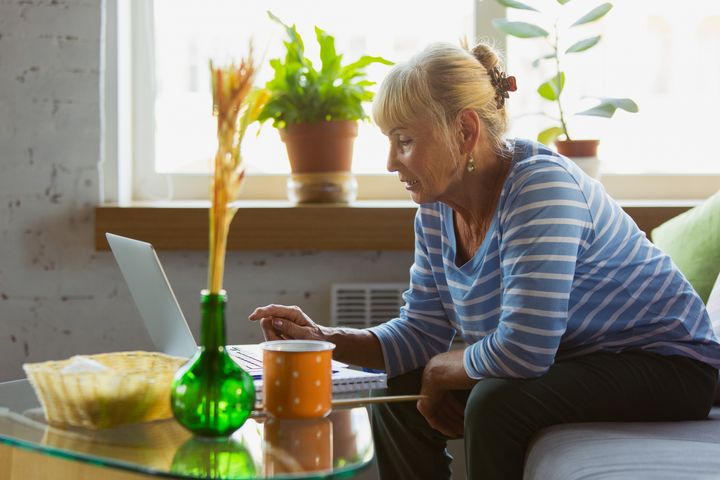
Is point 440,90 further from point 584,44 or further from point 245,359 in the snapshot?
point 584,44

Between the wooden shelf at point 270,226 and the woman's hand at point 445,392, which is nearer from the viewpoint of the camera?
the woman's hand at point 445,392

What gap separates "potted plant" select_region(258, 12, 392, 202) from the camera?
2.35 metres

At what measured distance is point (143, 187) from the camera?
2584 millimetres

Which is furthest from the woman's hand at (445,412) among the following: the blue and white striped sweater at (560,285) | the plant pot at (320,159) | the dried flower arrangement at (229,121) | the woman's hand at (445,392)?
the plant pot at (320,159)

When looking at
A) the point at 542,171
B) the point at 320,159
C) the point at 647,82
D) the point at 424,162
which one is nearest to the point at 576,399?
the point at 542,171

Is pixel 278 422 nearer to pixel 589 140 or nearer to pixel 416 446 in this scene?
pixel 416 446

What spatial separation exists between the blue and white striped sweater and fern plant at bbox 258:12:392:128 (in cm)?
78

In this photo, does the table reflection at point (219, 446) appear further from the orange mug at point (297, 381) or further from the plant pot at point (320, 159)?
the plant pot at point (320, 159)

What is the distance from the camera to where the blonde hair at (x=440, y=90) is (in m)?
1.59

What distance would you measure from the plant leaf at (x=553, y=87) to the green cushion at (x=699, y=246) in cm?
57

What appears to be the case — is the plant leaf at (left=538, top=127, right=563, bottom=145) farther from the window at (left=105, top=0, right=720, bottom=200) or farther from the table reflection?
the table reflection

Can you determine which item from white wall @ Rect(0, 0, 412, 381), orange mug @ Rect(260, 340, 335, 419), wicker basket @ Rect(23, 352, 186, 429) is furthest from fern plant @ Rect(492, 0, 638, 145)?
wicker basket @ Rect(23, 352, 186, 429)

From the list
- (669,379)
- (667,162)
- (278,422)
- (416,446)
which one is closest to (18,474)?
(278,422)

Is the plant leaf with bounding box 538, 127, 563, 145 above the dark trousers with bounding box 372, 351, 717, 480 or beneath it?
above
